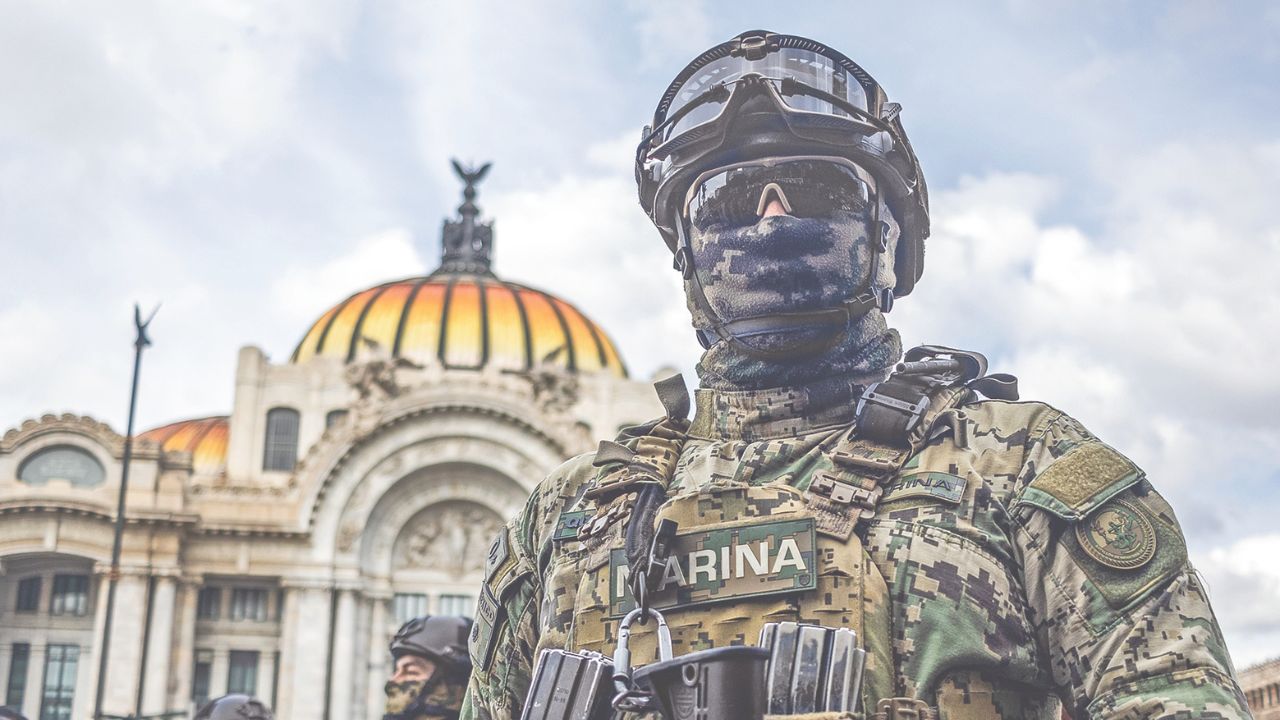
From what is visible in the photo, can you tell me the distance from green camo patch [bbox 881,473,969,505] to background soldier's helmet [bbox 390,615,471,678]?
9082 millimetres

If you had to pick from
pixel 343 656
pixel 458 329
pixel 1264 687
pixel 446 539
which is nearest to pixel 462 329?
pixel 458 329

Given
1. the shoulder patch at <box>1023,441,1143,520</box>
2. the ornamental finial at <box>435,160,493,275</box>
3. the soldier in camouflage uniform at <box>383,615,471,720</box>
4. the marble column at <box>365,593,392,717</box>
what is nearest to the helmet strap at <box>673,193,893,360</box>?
the shoulder patch at <box>1023,441,1143,520</box>

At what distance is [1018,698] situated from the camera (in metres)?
3.43

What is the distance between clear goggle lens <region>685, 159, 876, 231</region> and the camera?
3988 millimetres

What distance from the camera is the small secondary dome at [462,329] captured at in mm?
51781

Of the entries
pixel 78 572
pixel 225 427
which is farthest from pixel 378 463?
pixel 225 427

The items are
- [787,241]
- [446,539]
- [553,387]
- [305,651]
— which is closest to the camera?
[787,241]

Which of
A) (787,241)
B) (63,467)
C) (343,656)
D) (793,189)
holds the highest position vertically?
(63,467)

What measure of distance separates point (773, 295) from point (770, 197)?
267 millimetres

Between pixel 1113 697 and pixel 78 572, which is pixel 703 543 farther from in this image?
pixel 78 572

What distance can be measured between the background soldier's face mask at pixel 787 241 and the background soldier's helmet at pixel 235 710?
9.58m

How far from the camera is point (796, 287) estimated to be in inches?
156

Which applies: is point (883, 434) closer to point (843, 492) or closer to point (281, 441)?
point (843, 492)

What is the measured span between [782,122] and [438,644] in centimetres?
923
